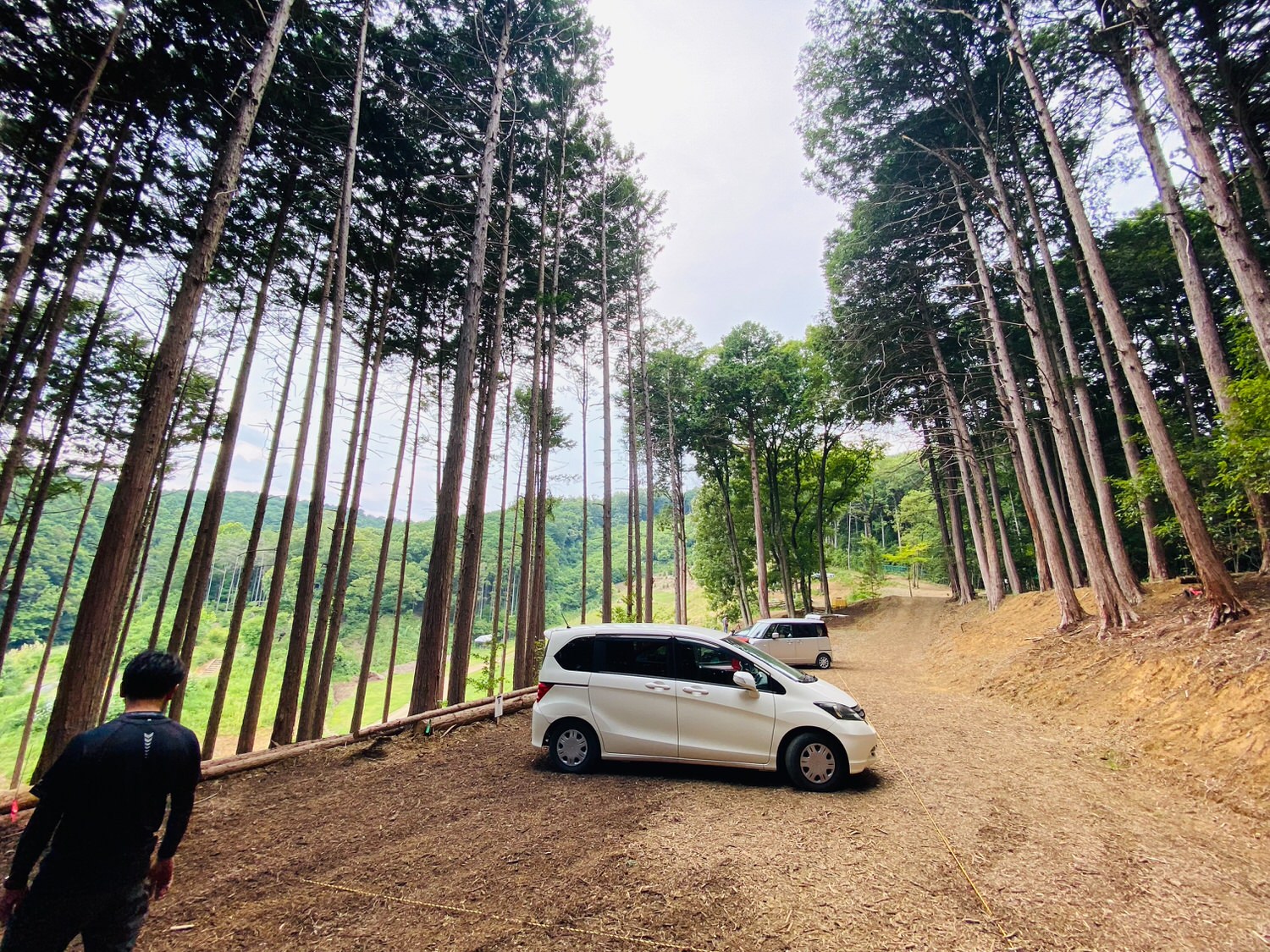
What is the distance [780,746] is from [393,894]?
3.61 metres

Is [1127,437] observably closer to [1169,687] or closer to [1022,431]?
[1022,431]

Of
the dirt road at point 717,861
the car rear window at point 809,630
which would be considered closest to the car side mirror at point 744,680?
the dirt road at point 717,861

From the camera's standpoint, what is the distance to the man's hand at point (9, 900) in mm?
1746

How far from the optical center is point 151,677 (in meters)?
2.07

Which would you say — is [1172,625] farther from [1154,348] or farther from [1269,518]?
[1154,348]

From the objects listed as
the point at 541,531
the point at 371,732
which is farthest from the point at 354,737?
the point at 541,531

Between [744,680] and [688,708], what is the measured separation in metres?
0.70

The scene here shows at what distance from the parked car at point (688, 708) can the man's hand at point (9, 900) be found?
3831 millimetres

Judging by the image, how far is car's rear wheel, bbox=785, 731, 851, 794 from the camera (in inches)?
179

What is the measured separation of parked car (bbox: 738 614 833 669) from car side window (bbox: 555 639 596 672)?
9.54m

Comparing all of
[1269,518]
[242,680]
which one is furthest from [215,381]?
[242,680]

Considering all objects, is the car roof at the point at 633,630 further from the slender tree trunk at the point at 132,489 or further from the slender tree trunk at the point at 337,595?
the slender tree trunk at the point at 337,595

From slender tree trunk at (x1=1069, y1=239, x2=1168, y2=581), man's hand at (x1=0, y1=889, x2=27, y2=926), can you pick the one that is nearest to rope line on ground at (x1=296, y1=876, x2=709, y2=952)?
man's hand at (x1=0, y1=889, x2=27, y2=926)

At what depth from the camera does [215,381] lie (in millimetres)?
11391
